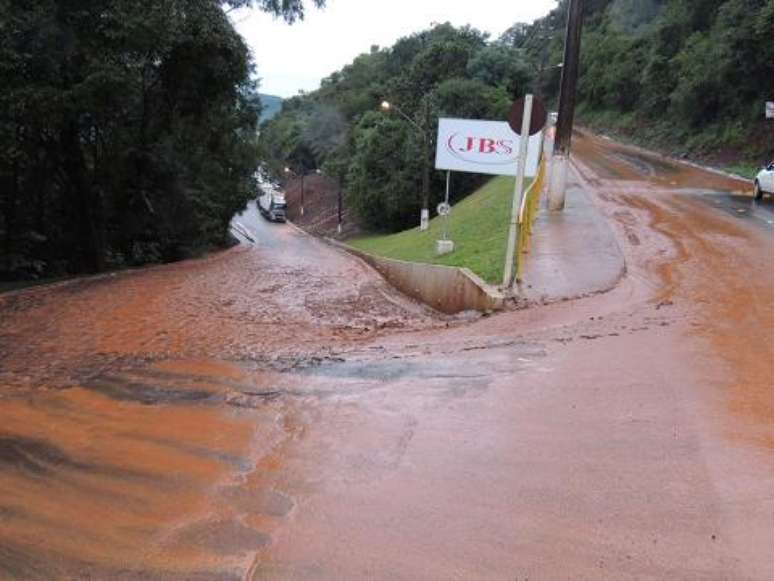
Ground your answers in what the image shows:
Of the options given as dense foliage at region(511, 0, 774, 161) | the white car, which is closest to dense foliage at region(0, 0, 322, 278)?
the white car

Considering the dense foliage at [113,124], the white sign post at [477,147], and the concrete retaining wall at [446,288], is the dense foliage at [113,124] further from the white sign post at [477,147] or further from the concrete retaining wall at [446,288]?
the concrete retaining wall at [446,288]

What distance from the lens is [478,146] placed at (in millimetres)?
19812

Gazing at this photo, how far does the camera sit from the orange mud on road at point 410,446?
13.7ft

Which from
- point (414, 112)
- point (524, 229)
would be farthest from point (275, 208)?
point (524, 229)

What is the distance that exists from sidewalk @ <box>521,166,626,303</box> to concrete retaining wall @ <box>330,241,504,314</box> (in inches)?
23.9

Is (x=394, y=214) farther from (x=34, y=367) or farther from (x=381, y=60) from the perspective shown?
(x=381, y=60)

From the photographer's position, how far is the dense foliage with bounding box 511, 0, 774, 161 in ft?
123

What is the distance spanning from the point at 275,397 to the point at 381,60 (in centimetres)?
8778

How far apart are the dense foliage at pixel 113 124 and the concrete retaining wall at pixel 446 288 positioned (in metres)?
7.84

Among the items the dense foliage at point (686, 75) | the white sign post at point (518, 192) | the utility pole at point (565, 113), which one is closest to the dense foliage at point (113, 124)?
the utility pole at point (565, 113)

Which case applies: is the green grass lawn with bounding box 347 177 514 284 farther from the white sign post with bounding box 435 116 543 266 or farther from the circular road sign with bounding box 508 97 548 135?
the circular road sign with bounding box 508 97 548 135

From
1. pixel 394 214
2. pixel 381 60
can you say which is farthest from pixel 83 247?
pixel 381 60

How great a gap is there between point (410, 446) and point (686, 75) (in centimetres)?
4488

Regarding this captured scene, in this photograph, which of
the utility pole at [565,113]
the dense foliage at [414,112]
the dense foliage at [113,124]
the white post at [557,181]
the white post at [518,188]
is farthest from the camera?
the dense foliage at [414,112]
